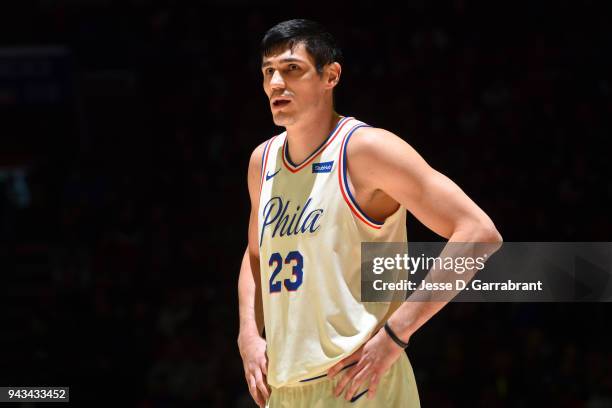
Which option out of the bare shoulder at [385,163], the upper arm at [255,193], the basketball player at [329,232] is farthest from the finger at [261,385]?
the bare shoulder at [385,163]

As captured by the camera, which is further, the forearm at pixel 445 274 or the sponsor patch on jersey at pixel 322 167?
the sponsor patch on jersey at pixel 322 167

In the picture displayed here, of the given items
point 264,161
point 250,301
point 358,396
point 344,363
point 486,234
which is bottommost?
point 358,396

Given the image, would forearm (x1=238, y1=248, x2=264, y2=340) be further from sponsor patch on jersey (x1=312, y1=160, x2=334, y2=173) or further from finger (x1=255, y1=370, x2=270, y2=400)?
sponsor patch on jersey (x1=312, y1=160, x2=334, y2=173)

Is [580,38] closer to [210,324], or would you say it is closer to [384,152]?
[210,324]

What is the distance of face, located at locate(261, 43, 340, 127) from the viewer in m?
3.18

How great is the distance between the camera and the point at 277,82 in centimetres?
317

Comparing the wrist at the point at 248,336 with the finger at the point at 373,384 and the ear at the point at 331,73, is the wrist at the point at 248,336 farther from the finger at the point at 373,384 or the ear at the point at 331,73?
the ear at the point at 331,73

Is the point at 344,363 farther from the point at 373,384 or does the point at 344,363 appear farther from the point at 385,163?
the point at 385,163

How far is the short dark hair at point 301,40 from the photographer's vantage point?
10.5 feet

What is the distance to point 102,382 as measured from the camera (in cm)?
761

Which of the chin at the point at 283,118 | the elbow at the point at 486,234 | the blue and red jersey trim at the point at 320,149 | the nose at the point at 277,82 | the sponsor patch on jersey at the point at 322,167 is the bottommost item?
the elbow at the point at 486,234

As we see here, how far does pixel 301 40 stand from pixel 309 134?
0.34m

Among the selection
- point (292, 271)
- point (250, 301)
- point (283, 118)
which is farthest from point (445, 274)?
point (250, 301)

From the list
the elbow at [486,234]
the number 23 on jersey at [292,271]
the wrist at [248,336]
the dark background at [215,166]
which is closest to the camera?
the elbow at [486,234]
